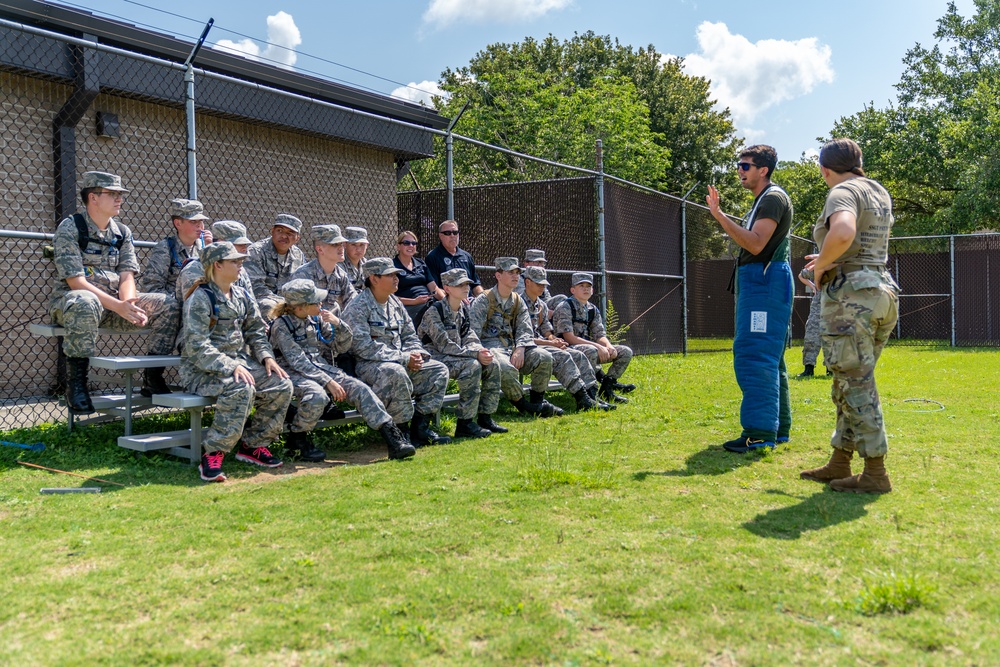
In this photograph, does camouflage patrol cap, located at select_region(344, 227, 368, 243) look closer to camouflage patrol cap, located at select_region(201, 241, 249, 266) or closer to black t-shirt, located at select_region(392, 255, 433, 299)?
black t-shirt, located at select_region(392, 255, 433, 299)

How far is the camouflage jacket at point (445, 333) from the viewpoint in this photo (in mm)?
7074

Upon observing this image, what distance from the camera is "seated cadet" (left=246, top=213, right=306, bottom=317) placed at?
256 inches

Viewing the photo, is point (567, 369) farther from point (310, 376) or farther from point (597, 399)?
point (310, 376)

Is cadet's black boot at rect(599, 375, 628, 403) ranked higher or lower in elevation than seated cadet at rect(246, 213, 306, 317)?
lower

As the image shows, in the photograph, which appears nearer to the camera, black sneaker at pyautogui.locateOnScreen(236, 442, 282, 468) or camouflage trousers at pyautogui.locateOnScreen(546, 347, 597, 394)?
black sneaker at pyautogui.locateOnScreen(236, 442, 282, 468)

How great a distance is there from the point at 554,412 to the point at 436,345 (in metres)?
1.49

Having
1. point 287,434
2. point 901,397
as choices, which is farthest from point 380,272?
point 901,397

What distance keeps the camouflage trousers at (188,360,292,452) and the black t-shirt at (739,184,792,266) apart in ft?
11.1

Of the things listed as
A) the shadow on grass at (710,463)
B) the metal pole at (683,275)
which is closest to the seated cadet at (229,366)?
the shadow on grass at (710,463)

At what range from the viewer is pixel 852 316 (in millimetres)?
4406

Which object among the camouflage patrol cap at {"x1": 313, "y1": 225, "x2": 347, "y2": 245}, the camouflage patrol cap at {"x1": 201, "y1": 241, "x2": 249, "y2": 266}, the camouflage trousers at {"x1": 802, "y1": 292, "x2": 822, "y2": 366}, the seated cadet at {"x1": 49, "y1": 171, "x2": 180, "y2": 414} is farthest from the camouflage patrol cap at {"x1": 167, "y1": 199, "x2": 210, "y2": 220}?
the camouflage trousers at {"x1": 802, "y1": 292, "x2": 822, "y2": 366}

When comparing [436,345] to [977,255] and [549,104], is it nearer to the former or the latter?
[977,255]

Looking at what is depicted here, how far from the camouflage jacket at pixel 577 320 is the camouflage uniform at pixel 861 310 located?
14.6 feet

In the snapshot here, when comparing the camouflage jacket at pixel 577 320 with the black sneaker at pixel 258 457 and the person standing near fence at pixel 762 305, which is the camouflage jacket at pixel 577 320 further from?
the black sneaker at pixel 258 457
